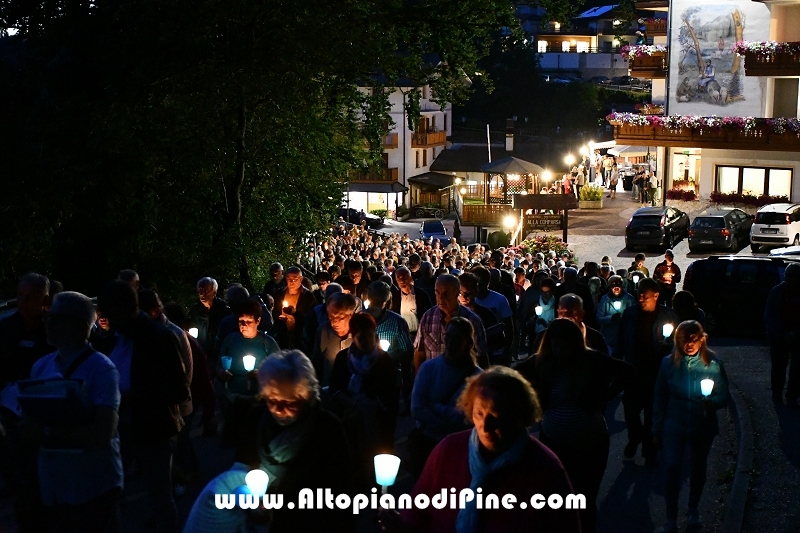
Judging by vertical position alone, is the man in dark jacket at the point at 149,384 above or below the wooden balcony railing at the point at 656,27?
below

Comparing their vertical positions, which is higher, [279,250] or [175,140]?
[175,140]

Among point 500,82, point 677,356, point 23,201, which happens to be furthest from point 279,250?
point 500,82

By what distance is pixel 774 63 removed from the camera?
142 ft

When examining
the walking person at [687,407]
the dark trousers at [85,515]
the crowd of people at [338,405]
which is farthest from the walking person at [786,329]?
the dark trousers at [85,515]

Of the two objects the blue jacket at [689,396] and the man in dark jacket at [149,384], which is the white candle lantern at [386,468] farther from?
the blue jacket at [689,396]

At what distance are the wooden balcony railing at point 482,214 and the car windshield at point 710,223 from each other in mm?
16713

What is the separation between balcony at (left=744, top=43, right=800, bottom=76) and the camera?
4281cm

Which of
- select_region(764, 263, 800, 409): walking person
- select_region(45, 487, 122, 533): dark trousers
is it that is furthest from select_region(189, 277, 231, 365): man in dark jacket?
select_region(764, 263, 800, 409): walking person

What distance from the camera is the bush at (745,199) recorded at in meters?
43.1

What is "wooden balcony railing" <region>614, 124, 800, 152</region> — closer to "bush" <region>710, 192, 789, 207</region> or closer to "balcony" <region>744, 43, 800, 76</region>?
"bush" <region>710, 192, 789, 207</region>

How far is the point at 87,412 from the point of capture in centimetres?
554

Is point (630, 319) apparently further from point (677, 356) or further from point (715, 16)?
point (715, 16)

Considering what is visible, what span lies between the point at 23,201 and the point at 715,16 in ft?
130

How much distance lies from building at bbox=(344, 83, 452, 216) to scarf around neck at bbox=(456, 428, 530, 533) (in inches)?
2367
